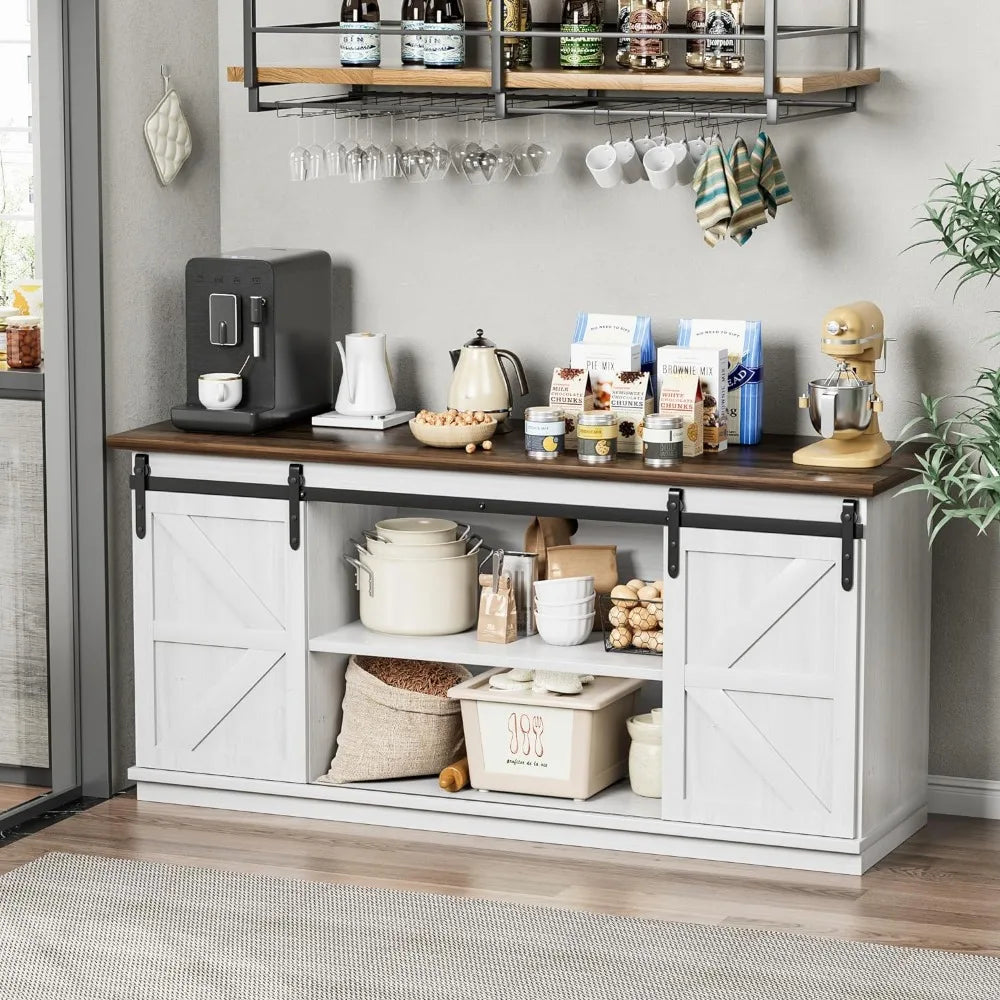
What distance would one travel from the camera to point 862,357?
395 centimetres

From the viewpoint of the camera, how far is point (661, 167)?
4.13m

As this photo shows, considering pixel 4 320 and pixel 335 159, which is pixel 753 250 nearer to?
pixel 335 159

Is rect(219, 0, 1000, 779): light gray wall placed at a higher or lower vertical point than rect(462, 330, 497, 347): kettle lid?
higher

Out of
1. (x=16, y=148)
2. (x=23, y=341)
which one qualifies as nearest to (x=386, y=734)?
(x=23, y=341)

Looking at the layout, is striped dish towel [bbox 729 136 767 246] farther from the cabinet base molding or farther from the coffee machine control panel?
the cabinet base molding

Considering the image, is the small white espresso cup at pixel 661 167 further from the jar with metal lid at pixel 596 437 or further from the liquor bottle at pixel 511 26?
the jar with metal lid at pixel 596 437

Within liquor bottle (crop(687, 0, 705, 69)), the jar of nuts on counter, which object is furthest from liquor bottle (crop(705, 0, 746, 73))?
the jar of nuts on counter

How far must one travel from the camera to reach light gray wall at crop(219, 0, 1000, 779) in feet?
13.6

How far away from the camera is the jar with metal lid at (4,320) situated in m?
4.25

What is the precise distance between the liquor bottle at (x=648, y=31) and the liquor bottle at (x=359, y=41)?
0.58 meters

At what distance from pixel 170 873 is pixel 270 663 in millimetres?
563

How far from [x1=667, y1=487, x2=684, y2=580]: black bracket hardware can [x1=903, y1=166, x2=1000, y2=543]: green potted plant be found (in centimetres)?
49

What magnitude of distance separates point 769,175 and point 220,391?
1351 millimetres

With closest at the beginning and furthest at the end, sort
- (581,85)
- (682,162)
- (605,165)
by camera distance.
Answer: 1. (581,85)
2. (682,162)
3. (605,165)
